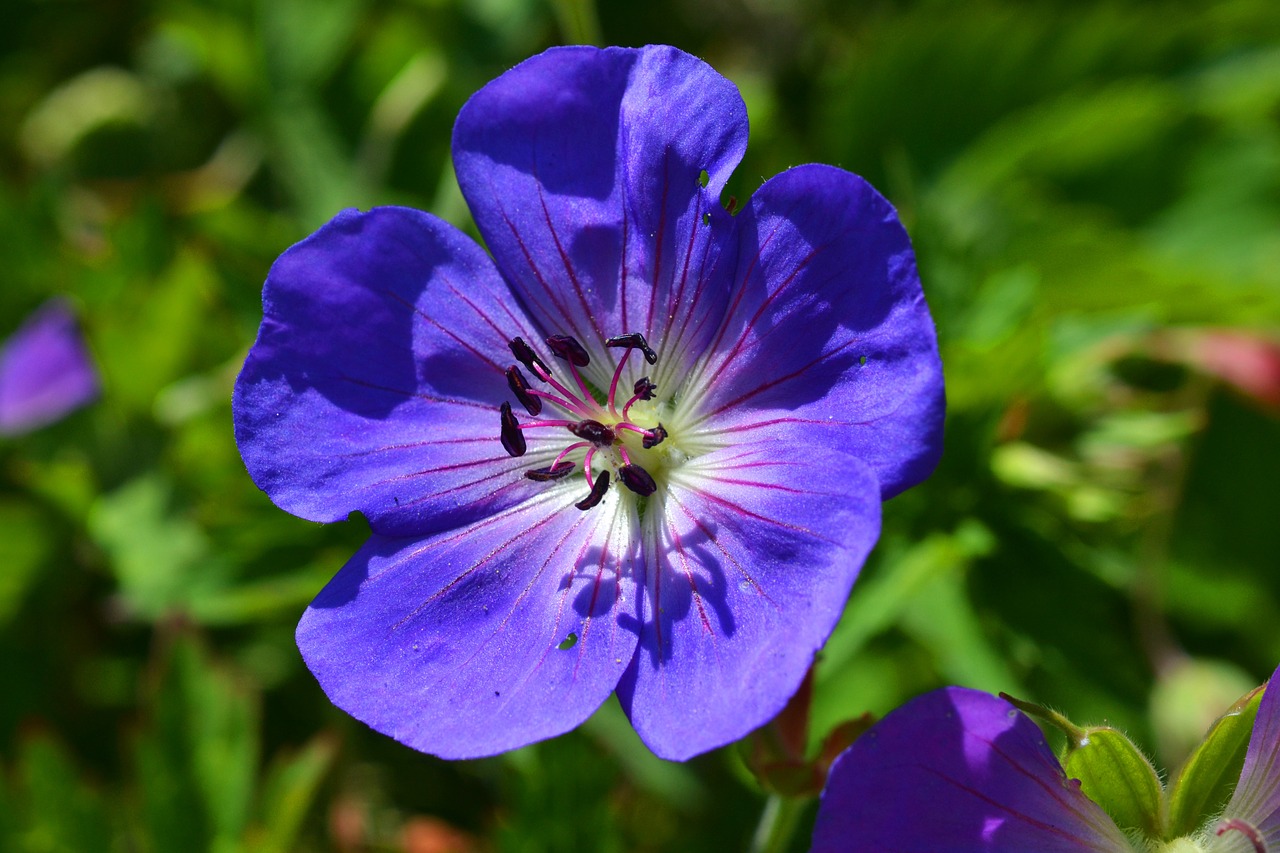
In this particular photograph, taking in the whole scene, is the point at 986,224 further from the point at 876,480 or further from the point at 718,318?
the point at 876,480

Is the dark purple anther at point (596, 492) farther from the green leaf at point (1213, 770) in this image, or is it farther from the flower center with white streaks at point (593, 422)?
the green leaf at point (1213, 770)

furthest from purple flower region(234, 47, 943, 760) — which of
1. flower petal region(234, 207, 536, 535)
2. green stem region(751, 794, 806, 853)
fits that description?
green stem region(751, 794, 806, 853)

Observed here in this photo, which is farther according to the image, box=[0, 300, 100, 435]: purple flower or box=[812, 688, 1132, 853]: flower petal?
box=[0, 300, 100, 435]: purple flower

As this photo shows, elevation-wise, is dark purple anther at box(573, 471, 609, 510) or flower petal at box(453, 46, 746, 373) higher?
flower petal at box(453, 46, 746, 373)

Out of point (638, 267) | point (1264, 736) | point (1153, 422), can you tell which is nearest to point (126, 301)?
point (638, 267)

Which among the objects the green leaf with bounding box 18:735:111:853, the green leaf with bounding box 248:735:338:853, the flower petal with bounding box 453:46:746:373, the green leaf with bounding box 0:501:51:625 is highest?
the flower petal with bounding box 453:46:746:373

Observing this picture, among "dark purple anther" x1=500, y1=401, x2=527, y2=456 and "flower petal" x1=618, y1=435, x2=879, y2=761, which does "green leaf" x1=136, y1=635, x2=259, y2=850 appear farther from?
"flower petal" x1=618, y1=435, x2=879, y2=761

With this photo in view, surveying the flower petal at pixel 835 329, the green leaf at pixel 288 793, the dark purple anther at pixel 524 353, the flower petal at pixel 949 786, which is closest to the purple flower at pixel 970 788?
the flower petal at pixel 949 786
